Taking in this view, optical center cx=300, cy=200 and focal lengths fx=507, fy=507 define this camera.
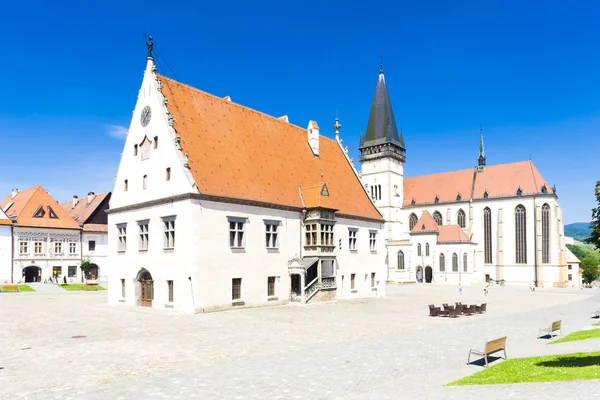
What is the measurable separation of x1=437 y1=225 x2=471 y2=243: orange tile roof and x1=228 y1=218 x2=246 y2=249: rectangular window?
63.8 meters

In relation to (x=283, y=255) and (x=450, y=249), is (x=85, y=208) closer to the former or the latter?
(x=283, y=255)

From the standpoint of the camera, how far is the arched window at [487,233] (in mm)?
93062

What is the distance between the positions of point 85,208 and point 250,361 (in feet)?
218

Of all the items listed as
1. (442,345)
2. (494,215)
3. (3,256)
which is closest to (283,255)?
(442,345)

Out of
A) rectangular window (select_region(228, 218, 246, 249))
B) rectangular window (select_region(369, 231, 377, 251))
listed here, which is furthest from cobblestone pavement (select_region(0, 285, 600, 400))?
rectangular window (select_region(369, 231, 377, 251))

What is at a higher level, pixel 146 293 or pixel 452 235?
pixel 452 235

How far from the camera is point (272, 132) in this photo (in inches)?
1676

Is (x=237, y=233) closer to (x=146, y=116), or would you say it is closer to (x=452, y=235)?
(x=146, y=116)

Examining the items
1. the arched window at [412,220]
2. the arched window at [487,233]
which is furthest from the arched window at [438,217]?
the arched window at [487,233]

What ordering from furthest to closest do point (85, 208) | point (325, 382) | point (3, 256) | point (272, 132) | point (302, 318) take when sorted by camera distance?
point (85, 208), point (3, 256), point (272, 132), point (302, 318), point (325, 382)

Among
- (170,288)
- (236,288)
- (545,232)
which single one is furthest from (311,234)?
(545,232)

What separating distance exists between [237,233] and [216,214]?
2.37 metres

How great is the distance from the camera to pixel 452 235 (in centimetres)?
9131

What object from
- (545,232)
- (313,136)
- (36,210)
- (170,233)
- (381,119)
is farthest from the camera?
(381,119)
